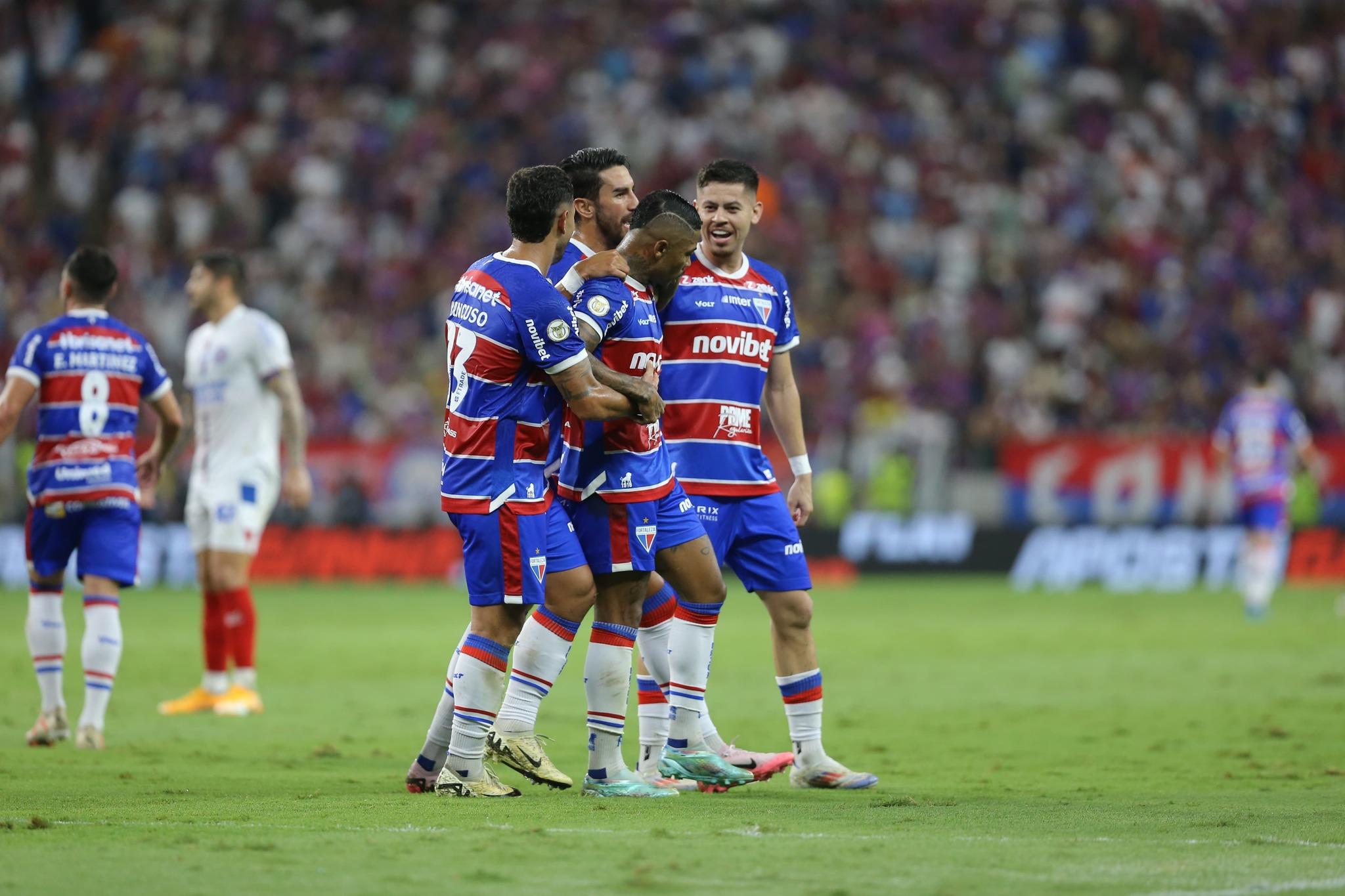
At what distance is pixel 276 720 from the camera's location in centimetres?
1090

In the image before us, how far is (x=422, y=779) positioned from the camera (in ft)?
24.6

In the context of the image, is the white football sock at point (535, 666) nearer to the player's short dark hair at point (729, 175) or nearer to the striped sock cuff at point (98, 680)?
the player's short dark hair at point (729, 175)

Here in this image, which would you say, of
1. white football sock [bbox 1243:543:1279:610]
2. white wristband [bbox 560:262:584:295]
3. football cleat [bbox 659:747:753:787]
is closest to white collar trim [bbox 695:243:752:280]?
white wristband [bbox 560:262:584:295]

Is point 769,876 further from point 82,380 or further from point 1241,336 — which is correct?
point 1241,336

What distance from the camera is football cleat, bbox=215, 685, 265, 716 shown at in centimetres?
1116

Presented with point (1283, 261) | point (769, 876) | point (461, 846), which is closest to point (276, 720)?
point (461, 846)

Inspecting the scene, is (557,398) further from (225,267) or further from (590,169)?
(225,267)

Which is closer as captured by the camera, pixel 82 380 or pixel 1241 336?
pixel 82 380

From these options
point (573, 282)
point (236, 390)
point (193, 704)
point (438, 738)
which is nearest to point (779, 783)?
point (438, 738)

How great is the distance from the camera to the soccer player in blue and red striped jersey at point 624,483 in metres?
7.36

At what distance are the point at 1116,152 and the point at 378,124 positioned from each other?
12.4 m

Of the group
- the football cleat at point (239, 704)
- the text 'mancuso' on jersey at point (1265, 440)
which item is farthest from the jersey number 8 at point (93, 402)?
the text 'mancuso' on jersey at point (1265, 440)

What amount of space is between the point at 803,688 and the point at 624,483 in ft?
4.58

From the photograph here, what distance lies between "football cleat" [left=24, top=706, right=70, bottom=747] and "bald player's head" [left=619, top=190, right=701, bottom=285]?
4325mm
